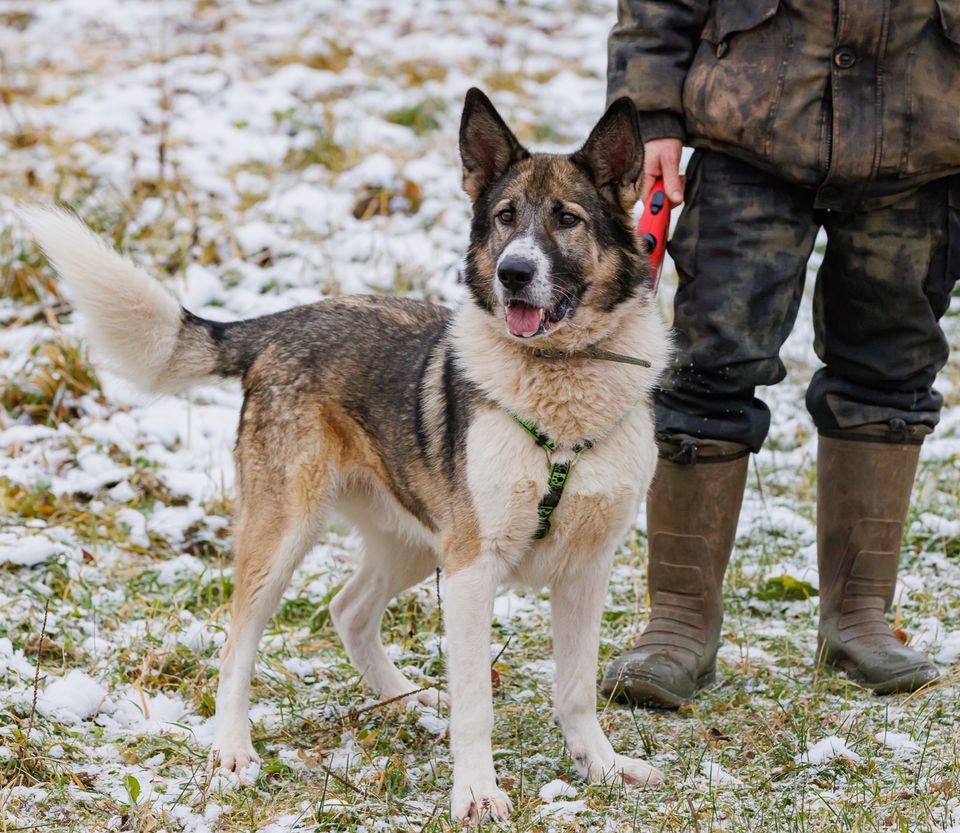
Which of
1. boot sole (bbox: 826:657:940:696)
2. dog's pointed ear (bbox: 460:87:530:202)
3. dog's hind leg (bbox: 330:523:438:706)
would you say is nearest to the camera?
dog's pointed ear (bbox: 460:87:530:202)

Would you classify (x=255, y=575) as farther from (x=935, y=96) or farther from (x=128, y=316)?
(x=935, y=96)

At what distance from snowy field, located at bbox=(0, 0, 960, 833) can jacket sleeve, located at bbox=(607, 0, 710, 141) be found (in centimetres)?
153

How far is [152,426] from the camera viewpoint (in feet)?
16.9

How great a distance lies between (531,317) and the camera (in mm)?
2928

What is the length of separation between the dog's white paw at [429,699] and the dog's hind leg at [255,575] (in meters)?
0.52

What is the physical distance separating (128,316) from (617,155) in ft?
4.77

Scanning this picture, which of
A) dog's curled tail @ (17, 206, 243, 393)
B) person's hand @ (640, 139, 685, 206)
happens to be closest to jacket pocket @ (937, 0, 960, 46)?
person's hand @ (640, 139, 685, 206)

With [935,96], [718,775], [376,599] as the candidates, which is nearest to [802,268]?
[935,96]

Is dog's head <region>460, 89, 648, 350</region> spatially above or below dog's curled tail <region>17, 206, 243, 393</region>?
above

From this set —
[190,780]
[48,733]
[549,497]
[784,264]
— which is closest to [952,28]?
[784,264]

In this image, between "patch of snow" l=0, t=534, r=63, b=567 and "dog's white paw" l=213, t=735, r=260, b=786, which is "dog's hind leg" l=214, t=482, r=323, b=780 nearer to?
"dog's white paw" l=213, t=735, r=260, b=786

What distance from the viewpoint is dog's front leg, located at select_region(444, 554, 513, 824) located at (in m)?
2.79

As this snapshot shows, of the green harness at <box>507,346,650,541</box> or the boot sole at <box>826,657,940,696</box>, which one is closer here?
the green harness at <box>507,346,650,541</box>

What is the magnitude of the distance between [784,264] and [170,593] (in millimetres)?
2293
